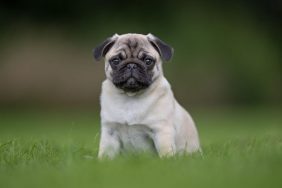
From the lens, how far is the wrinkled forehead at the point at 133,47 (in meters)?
8.27

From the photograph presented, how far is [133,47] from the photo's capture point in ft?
27.2

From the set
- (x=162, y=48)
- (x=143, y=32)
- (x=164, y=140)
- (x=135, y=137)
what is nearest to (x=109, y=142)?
(x=135, y=137)

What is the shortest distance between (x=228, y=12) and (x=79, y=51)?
428 cm

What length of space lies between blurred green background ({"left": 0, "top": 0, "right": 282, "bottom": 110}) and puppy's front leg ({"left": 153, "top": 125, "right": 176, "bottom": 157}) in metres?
13.0

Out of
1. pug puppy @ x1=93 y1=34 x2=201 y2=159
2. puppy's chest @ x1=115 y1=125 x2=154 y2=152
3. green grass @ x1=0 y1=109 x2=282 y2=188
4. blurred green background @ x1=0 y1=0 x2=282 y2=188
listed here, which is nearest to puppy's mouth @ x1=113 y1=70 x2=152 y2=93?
pug puppy @ x1=93 y1=34 x2=201 y2=159

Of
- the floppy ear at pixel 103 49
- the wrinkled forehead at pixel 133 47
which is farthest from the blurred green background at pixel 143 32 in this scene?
the wrinkled forehead at pixel 133 47

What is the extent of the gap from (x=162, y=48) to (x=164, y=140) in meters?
1.04

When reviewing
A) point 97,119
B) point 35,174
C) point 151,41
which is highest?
point 151,41

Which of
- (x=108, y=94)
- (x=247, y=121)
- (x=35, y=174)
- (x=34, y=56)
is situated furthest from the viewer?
(x=34, y=56)

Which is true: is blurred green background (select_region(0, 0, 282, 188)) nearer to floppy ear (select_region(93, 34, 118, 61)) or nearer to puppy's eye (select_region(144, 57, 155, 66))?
floppy ear (select_region(93, 34, 118, 61))

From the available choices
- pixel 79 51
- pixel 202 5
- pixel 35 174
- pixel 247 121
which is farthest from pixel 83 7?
pixel 35 174

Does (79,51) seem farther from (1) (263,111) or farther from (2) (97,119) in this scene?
(1) (263,111)

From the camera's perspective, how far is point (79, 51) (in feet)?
70.7

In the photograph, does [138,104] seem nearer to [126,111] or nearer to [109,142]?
[126,111]
